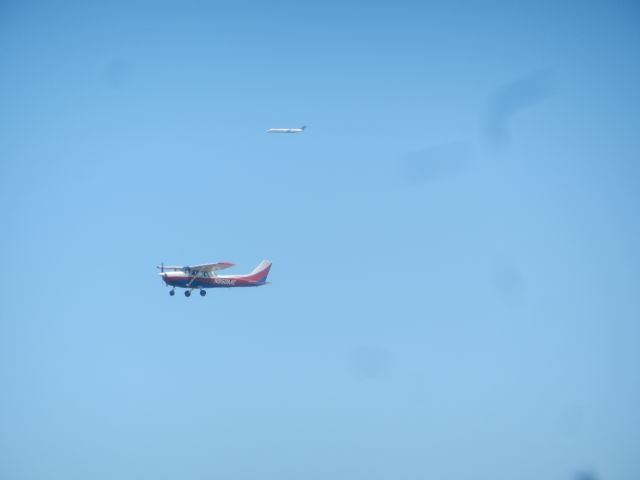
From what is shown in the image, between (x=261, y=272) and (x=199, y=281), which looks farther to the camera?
(x=261, y=272)

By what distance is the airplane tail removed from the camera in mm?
109062

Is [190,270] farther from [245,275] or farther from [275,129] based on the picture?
[275,129]

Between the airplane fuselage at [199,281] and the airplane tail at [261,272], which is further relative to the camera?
the airplane tail at [261,272]

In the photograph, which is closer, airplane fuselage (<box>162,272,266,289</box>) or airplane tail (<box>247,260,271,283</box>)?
airplane fuselage (<box>162,272,266,289</box>)

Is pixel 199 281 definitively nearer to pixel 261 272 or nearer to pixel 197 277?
pixel 197 277

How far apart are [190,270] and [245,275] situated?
876 cm

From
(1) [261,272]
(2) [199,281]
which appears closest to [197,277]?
(2) [199,281]

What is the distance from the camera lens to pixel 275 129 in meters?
107

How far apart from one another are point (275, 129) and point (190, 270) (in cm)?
2068

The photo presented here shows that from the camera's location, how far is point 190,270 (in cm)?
10181

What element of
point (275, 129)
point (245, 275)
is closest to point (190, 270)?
point (245, 275)

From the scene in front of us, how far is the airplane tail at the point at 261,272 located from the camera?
109 m

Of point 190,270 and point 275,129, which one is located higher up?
point 275,129

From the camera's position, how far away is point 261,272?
11169 cm
